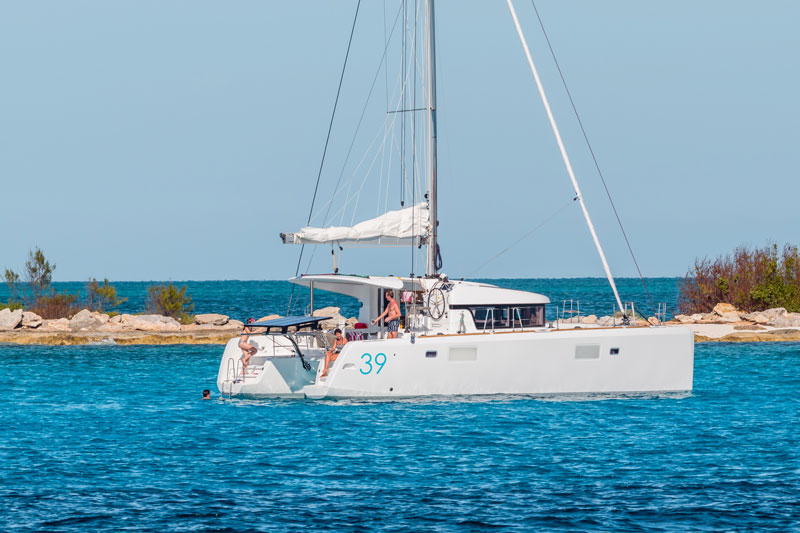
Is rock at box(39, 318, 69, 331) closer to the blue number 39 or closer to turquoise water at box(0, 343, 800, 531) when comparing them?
turquoise water at box(0, 343, 800, 531)

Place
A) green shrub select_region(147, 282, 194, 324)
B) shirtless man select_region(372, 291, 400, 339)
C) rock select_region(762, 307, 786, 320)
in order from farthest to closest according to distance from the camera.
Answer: green shrub select_region(147, 282, 194, 324), rock select_region(762, 307, 786, 320), shirtless man select_region(372, 291, 400, 339)

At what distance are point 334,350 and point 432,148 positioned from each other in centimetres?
556

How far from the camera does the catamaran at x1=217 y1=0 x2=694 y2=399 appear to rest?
21.4m

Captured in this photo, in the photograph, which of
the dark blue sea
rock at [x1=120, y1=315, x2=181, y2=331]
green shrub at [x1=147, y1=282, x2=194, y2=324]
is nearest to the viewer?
the dark blue sea

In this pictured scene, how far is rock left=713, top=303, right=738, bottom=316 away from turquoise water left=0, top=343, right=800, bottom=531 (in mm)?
19189

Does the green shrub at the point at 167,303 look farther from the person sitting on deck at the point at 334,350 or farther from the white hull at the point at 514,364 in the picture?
the white hull at the point at 514,364

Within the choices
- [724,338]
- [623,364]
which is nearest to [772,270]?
[724,338]

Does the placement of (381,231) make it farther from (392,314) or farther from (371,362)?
(371,362)

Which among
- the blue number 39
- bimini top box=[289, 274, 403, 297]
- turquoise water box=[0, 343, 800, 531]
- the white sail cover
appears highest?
the white sail cover

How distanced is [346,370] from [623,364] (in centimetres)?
617

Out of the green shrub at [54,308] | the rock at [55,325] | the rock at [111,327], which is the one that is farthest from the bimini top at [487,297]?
the green shrub at [54,308]

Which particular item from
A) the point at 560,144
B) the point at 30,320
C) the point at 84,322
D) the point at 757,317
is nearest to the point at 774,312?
the point at 757,317

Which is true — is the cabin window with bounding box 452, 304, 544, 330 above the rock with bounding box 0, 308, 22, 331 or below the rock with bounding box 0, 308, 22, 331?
above

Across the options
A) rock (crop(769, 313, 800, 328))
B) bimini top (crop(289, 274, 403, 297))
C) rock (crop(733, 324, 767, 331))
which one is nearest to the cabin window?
bimini top (crop(289, 274, 403, 297))
